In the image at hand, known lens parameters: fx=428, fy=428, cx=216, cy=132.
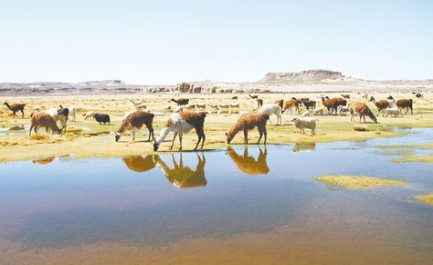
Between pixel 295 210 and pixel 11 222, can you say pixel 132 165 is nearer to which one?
pixel 11 222

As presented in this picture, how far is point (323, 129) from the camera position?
27.5 metres

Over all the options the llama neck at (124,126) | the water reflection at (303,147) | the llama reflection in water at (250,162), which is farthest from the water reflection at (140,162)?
the water reflection at (303,147)

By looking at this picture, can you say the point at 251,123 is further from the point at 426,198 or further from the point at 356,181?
the point at 426,198

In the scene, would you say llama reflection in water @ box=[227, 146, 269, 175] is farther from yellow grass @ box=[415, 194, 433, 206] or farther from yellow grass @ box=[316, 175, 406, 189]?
yellow grass @ box=[415, 194, 433, 206]

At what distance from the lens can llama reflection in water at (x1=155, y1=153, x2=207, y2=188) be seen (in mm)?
13106

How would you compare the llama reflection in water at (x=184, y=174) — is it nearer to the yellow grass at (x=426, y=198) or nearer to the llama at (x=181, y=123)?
the llama at (x=181, y=123)

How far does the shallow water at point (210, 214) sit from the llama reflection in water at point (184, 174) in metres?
0.03

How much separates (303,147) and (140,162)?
310 inches

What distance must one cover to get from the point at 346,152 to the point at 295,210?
9288mm

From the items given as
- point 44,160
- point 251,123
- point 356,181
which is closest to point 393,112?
point 251,123

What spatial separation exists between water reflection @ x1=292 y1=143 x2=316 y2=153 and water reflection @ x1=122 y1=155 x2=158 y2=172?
6437 millimetres

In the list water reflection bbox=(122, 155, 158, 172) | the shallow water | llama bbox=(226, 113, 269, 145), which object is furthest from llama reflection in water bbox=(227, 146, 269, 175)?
water reflection bbox=(122, 155, 158, 172)

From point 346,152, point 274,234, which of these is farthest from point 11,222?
point 346,152

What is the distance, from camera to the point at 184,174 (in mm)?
14398
